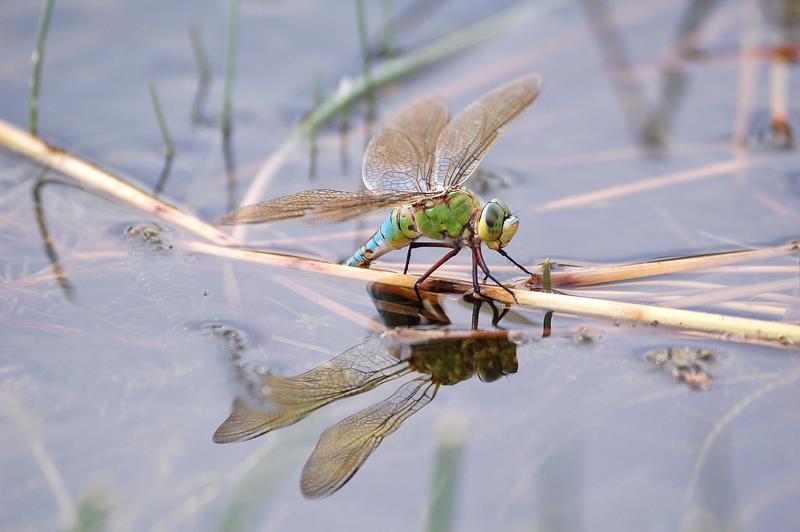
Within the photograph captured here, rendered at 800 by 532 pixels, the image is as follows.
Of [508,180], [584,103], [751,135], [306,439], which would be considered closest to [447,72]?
[584,103]

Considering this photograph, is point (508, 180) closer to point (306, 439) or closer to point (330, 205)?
point (330, 205)

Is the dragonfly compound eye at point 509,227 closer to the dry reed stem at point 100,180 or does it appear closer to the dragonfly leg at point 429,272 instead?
the dragonfly leg at point 429,272

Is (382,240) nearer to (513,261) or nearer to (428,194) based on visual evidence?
(428,194)

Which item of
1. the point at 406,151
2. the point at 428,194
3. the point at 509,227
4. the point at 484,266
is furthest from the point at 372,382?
the point at 406,151

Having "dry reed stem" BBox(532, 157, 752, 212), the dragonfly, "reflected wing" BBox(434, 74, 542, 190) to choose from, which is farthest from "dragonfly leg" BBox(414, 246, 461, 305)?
"dry reed stem" BBox(532, 157, 752, 212)

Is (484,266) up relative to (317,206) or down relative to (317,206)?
down
